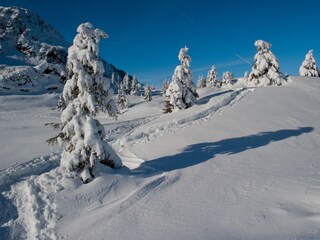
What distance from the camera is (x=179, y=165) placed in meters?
14.9

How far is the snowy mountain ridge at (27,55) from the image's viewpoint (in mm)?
96981

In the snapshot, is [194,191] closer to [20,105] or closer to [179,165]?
[179,165]

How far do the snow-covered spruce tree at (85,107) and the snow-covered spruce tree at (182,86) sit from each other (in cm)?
2464

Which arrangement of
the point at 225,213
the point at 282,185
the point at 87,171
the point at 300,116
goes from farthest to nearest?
1. the point at 300,116
2. the point at 87,171
3. the point at 282,185
4. the point at 225,213

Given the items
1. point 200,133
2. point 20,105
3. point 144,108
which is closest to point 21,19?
point 20,105

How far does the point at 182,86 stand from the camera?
38125mm

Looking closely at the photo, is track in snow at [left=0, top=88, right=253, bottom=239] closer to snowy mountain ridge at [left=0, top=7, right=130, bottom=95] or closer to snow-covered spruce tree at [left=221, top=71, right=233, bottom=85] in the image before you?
snowy mountain ridge at [left=0, top=7, right=130, bottom=95]

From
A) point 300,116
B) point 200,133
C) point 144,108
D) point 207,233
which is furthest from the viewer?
point 144,108

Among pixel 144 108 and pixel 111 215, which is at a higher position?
pixel 144 108

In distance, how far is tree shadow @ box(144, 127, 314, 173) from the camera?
1502 cm

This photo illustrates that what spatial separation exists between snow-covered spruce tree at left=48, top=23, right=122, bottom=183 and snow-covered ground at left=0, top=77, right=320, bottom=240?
75 centimetres

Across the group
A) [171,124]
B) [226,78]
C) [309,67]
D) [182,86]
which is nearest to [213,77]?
[226,78]

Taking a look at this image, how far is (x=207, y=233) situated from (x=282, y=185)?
15.0 ft

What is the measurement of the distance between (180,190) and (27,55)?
154711mm
